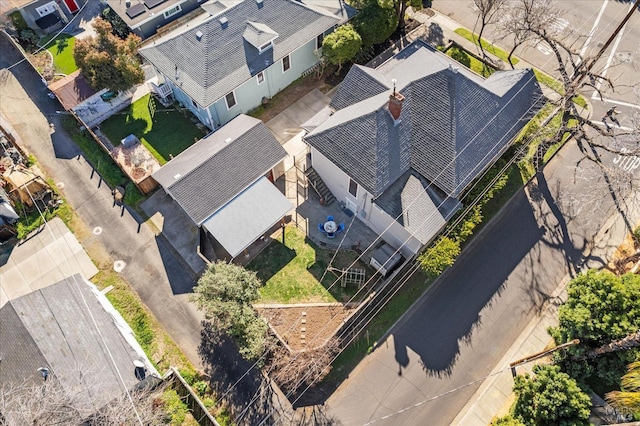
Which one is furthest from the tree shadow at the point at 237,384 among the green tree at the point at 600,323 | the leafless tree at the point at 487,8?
the leafless tree at the point at 487,8

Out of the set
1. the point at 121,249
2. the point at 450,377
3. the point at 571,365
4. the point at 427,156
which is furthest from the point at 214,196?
the point at 571,365

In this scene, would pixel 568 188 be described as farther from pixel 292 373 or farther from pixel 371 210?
pixel 292 373

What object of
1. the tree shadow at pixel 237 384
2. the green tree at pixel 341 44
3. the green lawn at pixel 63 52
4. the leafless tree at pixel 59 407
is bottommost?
the leafless tree at pixel 59 407

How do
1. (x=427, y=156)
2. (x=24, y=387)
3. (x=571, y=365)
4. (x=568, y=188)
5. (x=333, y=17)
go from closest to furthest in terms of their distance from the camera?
(x=24, y=387)
(x=571, y=365)
(x=427, y=156)
(x=568, y=188)
(x=333, y=17)

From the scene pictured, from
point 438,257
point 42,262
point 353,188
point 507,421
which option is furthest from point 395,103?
point 42,262

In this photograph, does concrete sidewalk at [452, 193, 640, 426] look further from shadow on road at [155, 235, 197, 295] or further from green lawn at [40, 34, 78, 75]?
green lawn at [40, 34, 78, 75]

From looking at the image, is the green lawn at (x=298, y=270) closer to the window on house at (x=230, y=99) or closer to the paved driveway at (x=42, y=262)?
the window on house at (x=230, y=99)
